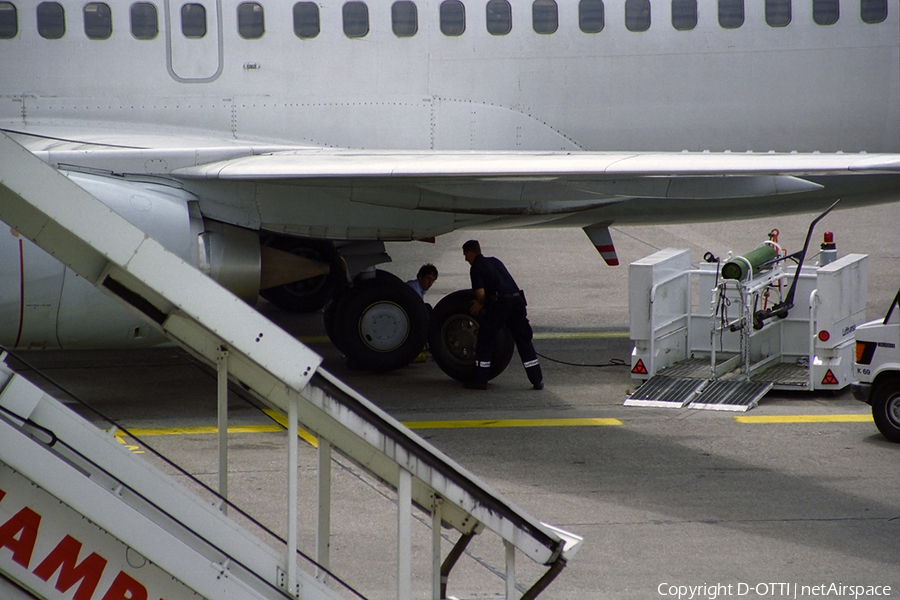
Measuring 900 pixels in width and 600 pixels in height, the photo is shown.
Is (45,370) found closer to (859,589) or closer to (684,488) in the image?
(684,488)

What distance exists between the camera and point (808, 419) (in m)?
10.1

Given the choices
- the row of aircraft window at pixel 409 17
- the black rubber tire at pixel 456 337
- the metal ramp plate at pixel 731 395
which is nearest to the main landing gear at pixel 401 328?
the black rubber tire at pixel 456 337

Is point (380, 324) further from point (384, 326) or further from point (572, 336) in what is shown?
point (572, 336)

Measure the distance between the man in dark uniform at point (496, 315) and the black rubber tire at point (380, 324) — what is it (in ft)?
2.59

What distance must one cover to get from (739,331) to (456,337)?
3.05 metres

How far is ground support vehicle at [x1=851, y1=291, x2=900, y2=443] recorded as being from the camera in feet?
29.6

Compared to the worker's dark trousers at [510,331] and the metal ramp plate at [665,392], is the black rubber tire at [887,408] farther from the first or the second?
the worker's dark trousers at [510,331]

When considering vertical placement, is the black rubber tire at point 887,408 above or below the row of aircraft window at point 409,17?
below

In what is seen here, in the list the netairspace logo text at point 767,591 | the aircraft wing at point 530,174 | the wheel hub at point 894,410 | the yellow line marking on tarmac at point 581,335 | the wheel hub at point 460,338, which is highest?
the aircraft wing at point 530,174

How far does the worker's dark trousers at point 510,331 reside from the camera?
1112 centimetres

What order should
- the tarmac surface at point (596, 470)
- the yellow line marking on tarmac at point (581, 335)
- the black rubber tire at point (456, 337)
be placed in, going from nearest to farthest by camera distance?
the tarmac surface at point (596, 470), the black rubber tire at point (456, 337), the yellow line marking on tarmac at point (581, 335)

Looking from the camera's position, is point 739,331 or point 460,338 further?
point 460,338

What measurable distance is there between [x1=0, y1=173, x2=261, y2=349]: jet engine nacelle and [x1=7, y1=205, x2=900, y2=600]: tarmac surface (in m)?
0.74

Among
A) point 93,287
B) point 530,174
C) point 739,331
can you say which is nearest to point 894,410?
point 739,331
